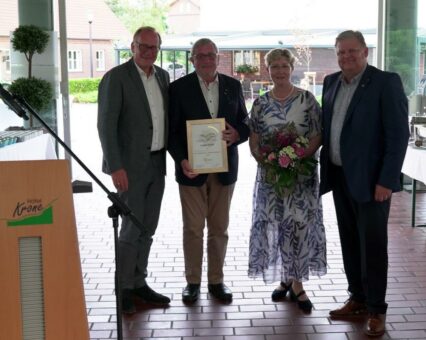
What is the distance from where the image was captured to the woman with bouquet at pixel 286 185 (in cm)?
355

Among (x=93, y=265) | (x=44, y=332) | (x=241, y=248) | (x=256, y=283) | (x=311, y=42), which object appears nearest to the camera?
(x=44, y=332)

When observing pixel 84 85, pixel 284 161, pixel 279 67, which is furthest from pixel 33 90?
pixel 84 85

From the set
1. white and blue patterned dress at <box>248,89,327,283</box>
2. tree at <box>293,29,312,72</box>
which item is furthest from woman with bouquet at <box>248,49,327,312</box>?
tree at <box>293,29,312,72</box>

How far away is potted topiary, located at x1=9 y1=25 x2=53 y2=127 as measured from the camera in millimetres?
6918

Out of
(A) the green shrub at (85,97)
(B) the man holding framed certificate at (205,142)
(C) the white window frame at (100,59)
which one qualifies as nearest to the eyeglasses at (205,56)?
(B) the man holding framed certificate at (205,142)

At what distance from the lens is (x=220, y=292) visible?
405cm

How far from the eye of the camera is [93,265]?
190 inches

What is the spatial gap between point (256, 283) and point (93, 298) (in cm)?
Result: 113

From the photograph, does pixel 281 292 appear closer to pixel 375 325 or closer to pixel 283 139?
pixel 375 325

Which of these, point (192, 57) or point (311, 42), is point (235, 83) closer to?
point (192, 57)

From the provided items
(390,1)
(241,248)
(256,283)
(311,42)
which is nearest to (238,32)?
(311,42)

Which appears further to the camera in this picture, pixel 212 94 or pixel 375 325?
pixel 212 94

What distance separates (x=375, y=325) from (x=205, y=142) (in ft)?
4.65

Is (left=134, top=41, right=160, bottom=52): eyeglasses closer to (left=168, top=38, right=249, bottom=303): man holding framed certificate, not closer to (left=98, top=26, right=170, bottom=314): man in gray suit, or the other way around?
(left=98, top=26, right=170, bottom=314): man in gray suit
